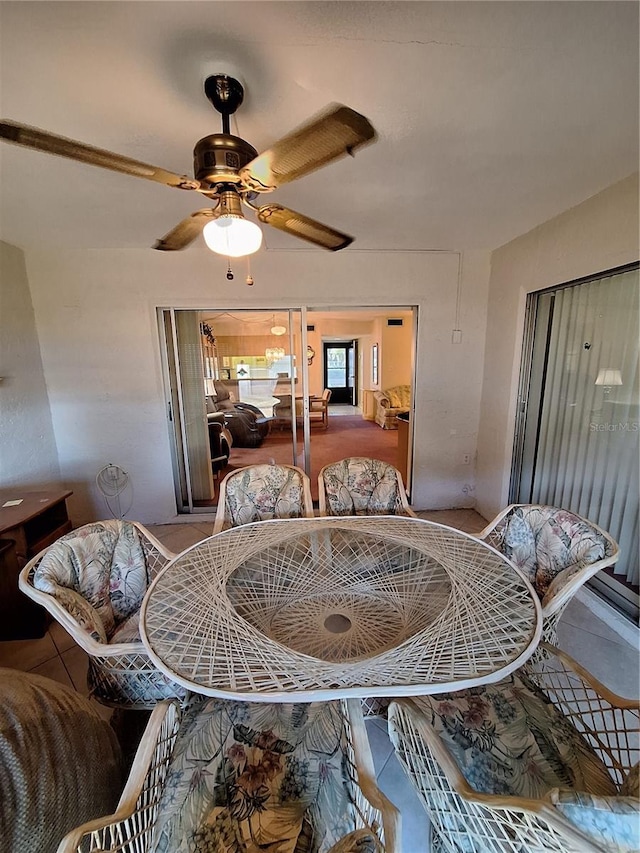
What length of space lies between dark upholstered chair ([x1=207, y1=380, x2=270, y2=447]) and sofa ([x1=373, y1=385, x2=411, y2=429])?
3.46 m

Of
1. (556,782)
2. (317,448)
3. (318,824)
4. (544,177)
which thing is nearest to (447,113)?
(544,177)

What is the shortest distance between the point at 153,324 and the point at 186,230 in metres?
1.77

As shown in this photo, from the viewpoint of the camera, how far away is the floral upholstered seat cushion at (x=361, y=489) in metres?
2.10

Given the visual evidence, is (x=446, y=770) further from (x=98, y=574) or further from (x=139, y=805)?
(x=98, y=574)

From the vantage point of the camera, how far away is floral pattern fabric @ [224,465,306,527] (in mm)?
2020

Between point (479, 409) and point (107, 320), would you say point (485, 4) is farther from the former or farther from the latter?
point (107, 320)

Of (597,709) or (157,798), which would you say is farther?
(597,709)

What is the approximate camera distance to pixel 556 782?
0.88 meters

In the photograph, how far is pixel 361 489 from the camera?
2143mm

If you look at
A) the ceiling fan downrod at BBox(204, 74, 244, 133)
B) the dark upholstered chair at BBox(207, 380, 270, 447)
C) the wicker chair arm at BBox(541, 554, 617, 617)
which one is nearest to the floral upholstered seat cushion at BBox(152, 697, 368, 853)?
the wicker chair arm at BBox(541, 554, 617, 617)

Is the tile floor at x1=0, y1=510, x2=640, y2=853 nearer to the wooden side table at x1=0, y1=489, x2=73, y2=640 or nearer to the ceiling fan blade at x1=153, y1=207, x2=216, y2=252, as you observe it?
the wooden side table at x1=0, y1=489, x2=73, y2=640

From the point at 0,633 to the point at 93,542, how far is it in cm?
121

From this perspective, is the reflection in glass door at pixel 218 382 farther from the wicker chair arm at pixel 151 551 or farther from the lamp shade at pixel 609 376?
the lamp shade at pixel 609 376

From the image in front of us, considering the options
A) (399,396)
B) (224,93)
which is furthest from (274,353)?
(399,396)
